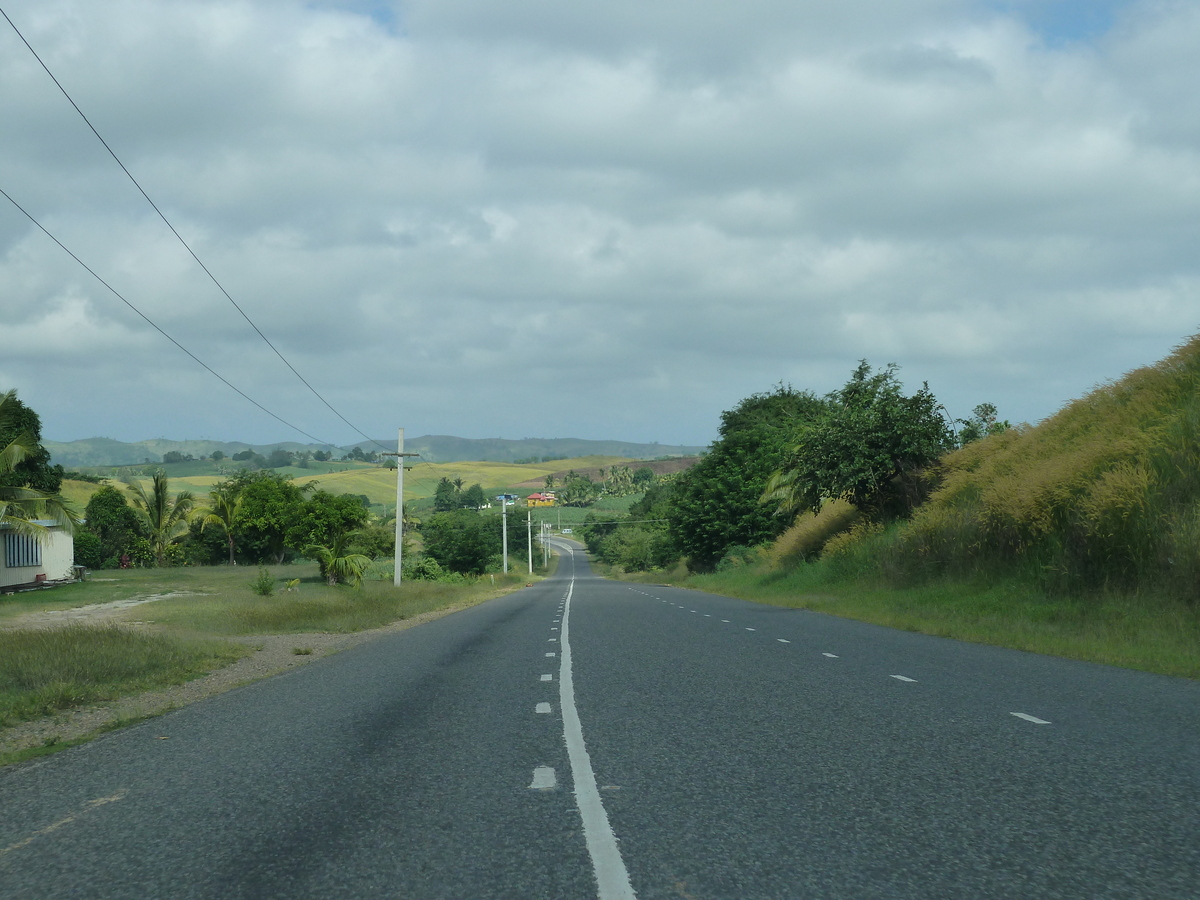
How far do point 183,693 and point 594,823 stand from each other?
8080 mm

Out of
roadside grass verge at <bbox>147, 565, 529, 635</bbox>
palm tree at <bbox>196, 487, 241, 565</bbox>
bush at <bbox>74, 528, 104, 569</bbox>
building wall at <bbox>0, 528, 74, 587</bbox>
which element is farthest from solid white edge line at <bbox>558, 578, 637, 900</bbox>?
palm tree at <bbox>196, 487, 241, 565</bbox>

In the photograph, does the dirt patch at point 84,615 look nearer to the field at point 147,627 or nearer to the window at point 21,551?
the field at point 147,627

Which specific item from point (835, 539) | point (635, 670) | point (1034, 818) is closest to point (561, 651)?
point (635, 670)

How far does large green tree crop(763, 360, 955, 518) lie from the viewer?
32.0 m

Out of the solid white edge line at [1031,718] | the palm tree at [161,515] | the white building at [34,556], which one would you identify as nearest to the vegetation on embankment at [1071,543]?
the solid white edge line at [1031,718]

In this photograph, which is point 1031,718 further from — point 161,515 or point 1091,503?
point 161,515

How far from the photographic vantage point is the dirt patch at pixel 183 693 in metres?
9.01

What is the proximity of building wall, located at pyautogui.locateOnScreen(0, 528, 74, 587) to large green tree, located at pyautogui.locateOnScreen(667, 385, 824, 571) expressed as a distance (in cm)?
3409

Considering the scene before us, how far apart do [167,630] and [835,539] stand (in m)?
23.4

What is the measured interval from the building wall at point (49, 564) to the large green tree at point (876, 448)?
26892 millimetres

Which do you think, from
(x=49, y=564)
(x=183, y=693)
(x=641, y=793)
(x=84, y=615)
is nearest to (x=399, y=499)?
(x=49, y=564)

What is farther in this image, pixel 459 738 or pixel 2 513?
pixel 2 513

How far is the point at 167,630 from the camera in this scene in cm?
2081

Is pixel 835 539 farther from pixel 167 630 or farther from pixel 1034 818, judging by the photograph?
pixel 1034 818
